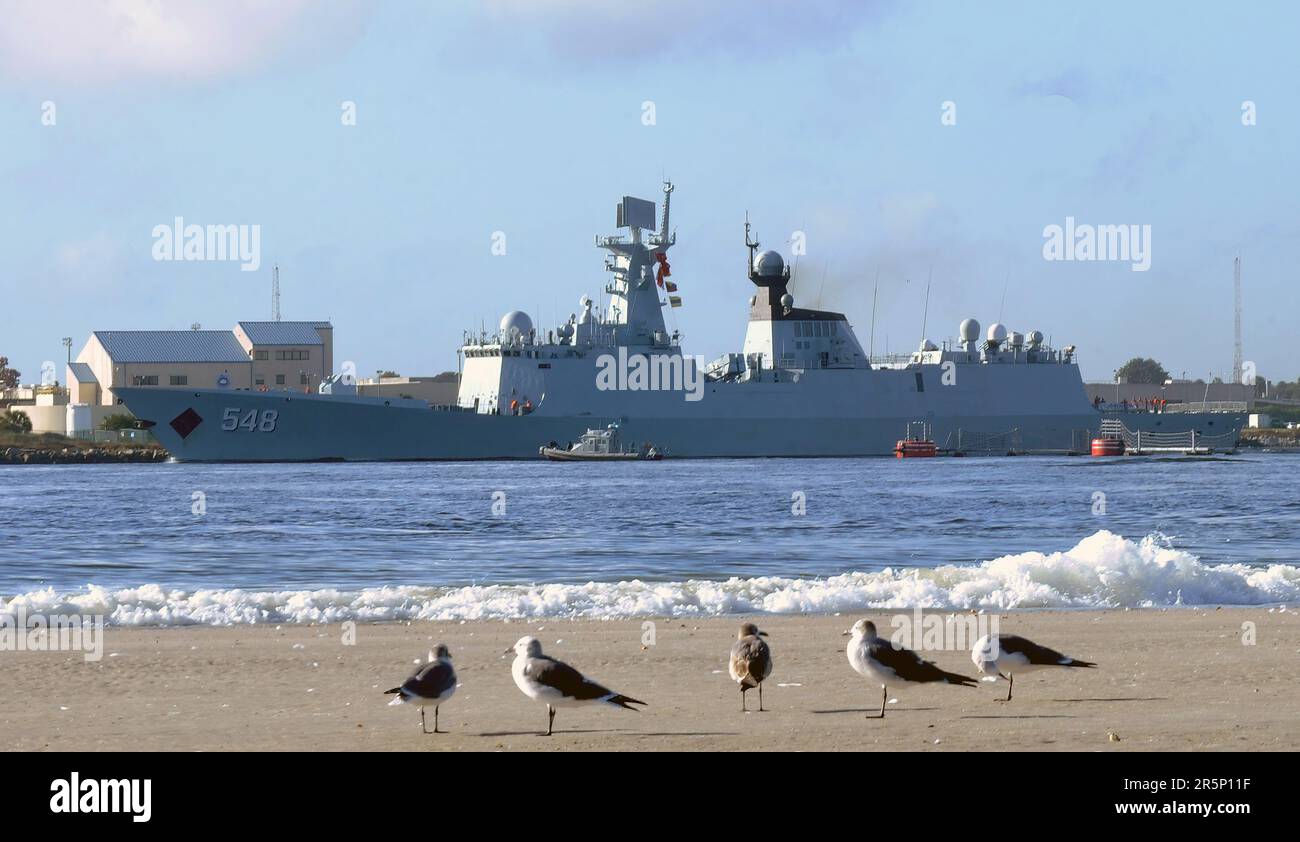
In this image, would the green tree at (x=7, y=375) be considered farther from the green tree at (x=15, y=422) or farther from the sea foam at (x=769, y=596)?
the sea foam at (x=769, y=596)

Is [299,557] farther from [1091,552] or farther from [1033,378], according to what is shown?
[1033,378]

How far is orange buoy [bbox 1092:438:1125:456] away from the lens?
64.4 meters

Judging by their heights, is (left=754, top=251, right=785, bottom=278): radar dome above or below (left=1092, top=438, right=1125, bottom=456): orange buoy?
above

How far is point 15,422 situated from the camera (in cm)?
7925

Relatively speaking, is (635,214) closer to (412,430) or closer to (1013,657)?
(412,430)

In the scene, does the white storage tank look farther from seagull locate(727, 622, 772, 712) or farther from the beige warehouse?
seagull locate(727, 622, 772, 712)

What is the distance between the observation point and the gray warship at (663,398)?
200 ft

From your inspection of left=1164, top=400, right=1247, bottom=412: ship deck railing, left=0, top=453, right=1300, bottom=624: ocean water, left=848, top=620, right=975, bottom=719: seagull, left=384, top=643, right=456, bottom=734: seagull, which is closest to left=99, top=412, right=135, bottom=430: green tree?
left=0, top=453, right=1300, bottom=624: ocean water

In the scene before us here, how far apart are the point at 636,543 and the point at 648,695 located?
43.1ft

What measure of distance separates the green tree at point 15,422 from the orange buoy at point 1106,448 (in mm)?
52150

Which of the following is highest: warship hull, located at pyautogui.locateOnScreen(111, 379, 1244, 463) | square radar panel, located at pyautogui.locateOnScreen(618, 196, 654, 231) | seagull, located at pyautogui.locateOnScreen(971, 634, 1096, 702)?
square radar panel, located at pyautogui.locateOnScreen(618, 196, 654, 231)

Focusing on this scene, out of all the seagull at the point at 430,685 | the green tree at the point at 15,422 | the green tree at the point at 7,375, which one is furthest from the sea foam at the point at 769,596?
the green tree at the point at 7,375

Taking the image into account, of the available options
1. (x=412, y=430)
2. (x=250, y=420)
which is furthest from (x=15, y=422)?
(x=412, y=430)

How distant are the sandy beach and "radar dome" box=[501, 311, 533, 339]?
52.3m
